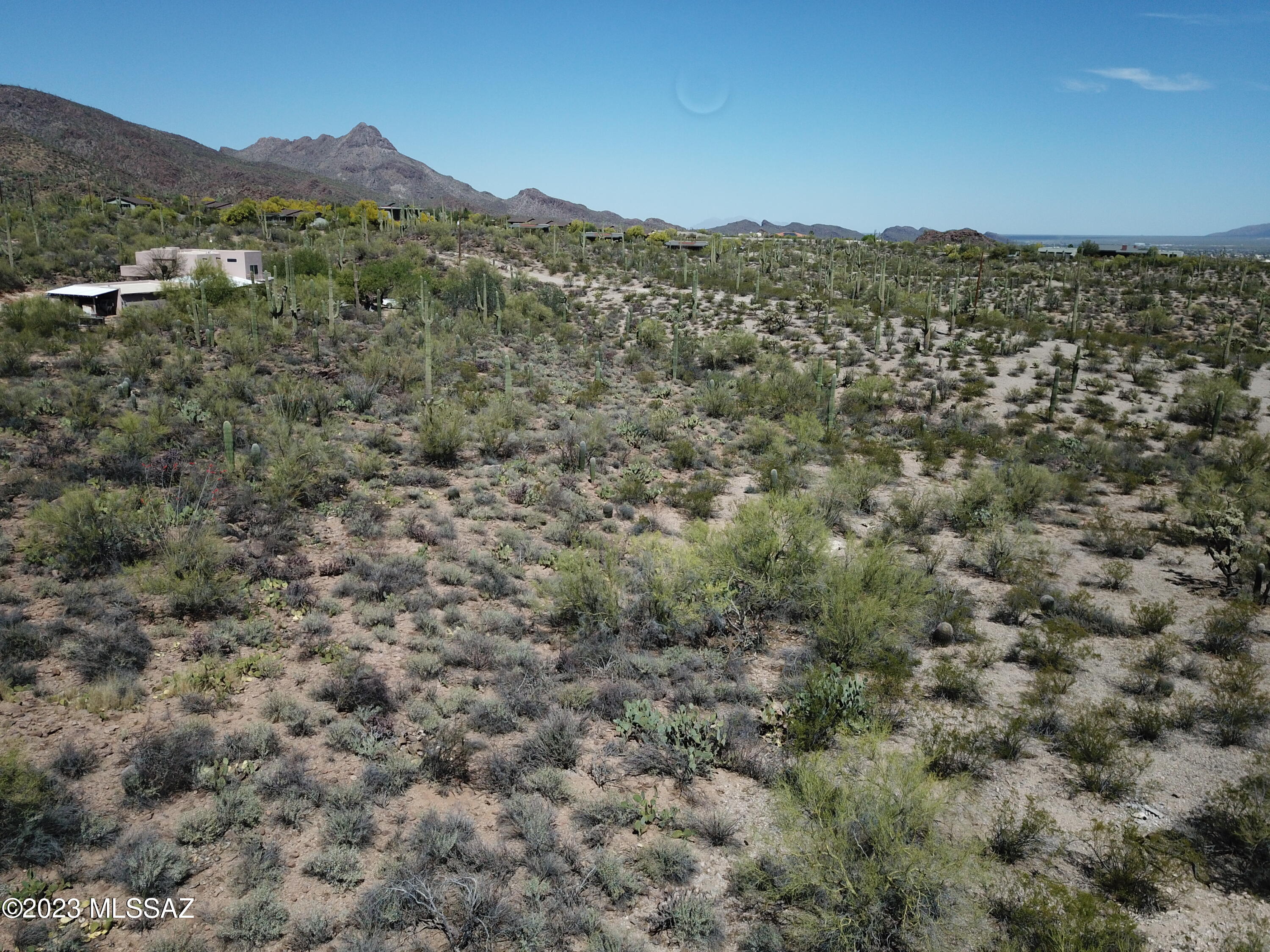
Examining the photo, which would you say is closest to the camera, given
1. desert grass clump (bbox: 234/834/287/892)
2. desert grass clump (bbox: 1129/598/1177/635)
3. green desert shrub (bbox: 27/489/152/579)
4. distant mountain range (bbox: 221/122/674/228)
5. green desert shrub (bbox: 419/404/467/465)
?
desert grass clump (bbox: 234/834/287/892)

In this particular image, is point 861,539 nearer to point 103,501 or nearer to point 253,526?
point 253,526

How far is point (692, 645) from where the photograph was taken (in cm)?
875

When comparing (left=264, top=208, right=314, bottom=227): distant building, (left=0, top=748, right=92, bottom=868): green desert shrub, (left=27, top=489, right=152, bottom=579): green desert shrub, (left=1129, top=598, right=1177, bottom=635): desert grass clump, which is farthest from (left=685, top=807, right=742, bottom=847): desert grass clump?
(left=264, top=208, right=314, bottom=227): distant building

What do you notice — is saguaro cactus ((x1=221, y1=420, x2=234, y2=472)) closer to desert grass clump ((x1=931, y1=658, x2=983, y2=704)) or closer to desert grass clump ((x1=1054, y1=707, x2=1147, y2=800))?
desert grass clump ((x1=931, y1=658, x2=983, y2=704))

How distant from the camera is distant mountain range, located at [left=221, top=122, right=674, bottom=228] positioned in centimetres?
15162

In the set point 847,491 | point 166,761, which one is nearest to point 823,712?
point 166,761

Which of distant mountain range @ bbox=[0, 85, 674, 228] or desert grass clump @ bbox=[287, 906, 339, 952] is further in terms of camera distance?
distant mountain range @ bbox=[0, 85, 674, 228]

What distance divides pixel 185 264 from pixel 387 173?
487 feet

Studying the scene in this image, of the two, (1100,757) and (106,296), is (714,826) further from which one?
(106,296)

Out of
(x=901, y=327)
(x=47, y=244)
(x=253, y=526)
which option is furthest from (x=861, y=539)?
(x=47, y=244)

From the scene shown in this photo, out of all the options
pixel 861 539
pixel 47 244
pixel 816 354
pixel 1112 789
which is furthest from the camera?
pixel 47 244

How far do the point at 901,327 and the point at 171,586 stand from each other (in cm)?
2979

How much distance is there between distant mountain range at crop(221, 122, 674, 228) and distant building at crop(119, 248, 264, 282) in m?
114

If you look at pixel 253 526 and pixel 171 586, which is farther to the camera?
pixel 253 526
